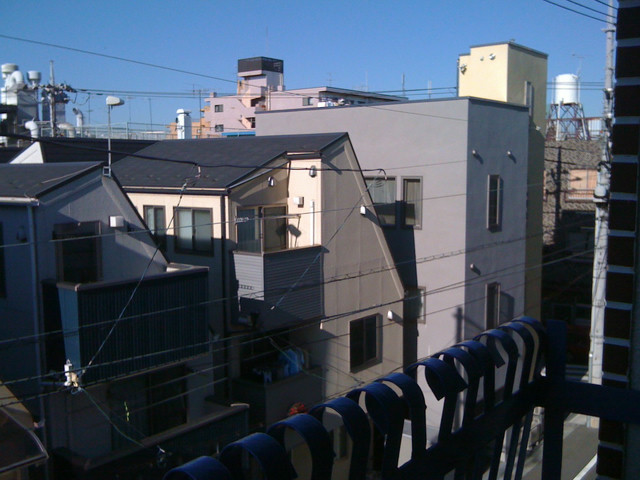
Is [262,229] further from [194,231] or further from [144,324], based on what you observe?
[144,324]

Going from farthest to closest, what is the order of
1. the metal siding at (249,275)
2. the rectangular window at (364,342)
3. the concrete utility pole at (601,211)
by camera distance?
the rectangular window at (364,342)
the concrete utility pole at (601,211)
the metal siding at (249,275)

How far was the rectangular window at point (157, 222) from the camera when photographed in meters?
12.6

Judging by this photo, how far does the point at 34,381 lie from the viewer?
8.95 metres

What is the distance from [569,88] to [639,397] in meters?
27.7

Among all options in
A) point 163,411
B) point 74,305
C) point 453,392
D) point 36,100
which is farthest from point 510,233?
point 453,392

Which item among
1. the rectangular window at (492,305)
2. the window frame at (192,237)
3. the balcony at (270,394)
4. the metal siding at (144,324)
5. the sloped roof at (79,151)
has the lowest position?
the balcony at (270,394)

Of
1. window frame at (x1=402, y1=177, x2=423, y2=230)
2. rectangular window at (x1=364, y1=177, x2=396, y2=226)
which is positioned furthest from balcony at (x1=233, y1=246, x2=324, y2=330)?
window frame at (x1=402, y1=177, x2=423, y2=230)

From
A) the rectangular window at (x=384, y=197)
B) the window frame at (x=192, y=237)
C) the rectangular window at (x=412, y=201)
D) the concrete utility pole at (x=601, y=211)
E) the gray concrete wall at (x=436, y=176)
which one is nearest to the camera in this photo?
the window frame at (x=192, y=237)

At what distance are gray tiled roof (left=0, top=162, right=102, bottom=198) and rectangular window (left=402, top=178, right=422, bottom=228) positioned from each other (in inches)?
315

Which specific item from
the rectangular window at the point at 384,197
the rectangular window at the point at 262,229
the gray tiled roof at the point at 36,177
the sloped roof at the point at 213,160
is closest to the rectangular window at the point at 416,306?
the rectangular window at the point at 384,197

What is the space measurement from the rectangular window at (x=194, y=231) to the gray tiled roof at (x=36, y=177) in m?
2.48

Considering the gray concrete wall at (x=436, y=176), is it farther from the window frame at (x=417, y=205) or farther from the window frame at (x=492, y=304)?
the window frame at (x=492, y=304)

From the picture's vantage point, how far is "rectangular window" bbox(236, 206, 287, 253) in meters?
11.8

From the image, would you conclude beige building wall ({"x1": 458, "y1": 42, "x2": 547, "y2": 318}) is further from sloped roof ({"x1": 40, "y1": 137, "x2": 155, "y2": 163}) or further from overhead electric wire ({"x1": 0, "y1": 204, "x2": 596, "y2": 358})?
sloped roof ({"x1": 40, "y1": 137, "x2": 155, "y2": 163})
